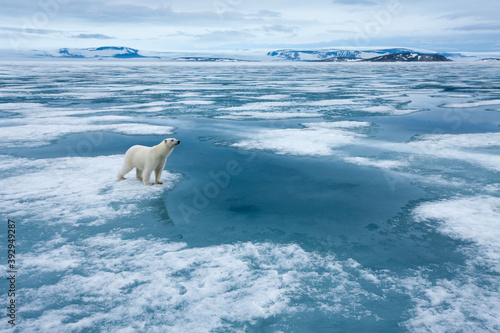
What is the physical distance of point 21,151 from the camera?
378 inches

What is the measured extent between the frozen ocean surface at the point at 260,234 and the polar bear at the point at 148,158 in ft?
0.90

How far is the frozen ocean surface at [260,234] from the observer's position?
354 centimetres

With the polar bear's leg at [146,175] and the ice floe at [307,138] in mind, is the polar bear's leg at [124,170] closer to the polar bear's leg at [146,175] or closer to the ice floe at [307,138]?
the polar bear's leg at [146,175]

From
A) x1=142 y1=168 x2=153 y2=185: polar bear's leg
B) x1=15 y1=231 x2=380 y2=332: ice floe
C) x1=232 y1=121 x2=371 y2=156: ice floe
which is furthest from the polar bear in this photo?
x1=232 y1=121 x2=371 y2=156: ice floe

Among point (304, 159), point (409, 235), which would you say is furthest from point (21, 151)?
point (409, 235)

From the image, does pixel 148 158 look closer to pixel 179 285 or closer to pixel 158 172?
pixel 158 172

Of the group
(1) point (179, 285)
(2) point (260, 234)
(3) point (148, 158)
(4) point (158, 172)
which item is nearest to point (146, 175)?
(4) point (158, 172)

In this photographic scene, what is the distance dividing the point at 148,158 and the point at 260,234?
9.28ft

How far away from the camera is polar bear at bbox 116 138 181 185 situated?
6.70 metres

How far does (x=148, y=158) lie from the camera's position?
675cm

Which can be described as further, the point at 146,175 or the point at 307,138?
the point at 307,138

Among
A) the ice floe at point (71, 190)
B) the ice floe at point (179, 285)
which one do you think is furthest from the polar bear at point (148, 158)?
the ice floe at point (179, 285)

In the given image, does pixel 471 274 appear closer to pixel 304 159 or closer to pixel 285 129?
pixel 304 159

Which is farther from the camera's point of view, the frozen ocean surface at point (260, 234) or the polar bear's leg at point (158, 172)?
the polar bear's leg at point (158, 172)
